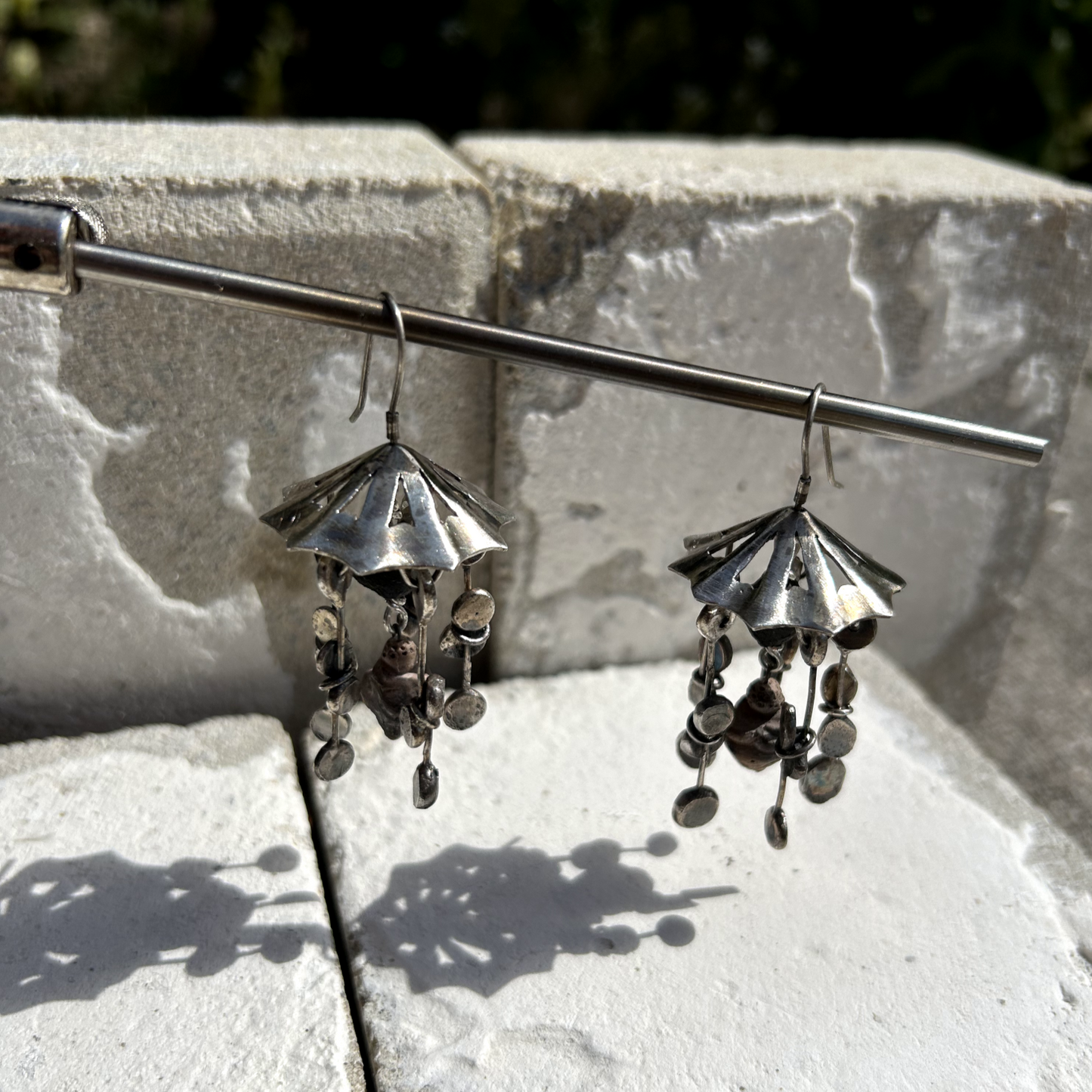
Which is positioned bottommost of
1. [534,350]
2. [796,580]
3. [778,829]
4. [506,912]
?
[506,912]

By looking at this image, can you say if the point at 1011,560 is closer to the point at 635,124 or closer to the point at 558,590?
the point at 558,590

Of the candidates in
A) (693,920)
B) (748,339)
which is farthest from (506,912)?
(748,339)

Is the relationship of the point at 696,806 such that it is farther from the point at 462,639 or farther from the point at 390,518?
the point at 390,518

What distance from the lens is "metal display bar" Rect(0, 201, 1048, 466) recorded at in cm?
74

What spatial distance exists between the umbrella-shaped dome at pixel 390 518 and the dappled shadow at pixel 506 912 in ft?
1.17

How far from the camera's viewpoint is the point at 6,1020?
85 cm

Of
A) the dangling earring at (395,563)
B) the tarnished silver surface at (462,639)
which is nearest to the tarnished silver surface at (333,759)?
the dangling earring at (395,563)

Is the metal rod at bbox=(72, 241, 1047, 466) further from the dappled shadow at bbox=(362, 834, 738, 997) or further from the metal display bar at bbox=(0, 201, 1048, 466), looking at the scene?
the dappled shadow at bbox=(362, 834, 738, 997)

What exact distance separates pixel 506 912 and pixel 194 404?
1.84 ft

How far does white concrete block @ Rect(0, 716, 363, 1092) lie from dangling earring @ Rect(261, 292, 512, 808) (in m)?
0.18

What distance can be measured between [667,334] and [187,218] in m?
0.49

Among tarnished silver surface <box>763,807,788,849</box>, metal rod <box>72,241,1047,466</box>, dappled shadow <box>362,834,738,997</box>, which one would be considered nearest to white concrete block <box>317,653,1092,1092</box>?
dappled shadow <box>362,834,738,997</box>

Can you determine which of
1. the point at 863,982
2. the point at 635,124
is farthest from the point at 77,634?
the point at 635,124

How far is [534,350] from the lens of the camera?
0.81 m
